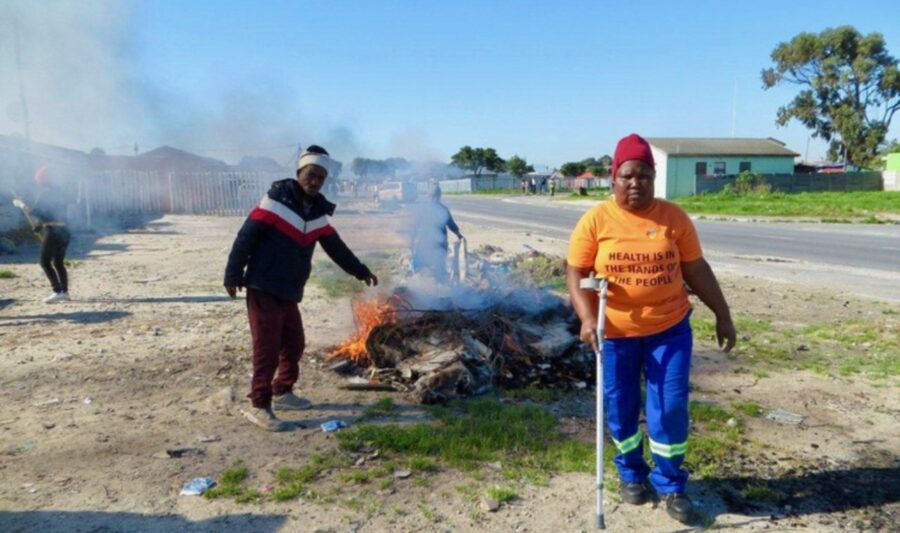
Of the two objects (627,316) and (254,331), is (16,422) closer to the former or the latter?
(254,331)

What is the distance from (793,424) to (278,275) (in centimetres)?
380

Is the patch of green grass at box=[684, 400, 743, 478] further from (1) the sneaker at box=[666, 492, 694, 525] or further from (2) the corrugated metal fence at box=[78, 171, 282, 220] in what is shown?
(2) the corrugated metal fence at box=[78, 171, 282, 220]

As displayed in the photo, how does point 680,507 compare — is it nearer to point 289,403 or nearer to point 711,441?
point 711,441

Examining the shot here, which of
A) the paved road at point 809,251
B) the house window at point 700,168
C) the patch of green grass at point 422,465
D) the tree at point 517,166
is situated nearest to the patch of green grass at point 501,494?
the patch of green grass at point 422,465

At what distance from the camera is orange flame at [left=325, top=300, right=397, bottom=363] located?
5855 millimetres

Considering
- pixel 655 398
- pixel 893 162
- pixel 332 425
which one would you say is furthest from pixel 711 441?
pixel 893 162

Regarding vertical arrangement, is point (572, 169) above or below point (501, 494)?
above

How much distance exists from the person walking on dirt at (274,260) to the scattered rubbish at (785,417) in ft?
11.6

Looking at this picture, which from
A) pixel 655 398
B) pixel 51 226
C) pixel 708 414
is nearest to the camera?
pixel 655 398

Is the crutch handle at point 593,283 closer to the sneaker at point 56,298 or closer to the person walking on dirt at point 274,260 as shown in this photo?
the person walking on dirt at point 274,260

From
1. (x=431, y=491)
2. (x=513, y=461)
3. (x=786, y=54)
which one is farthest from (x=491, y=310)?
(x=786, y=54)

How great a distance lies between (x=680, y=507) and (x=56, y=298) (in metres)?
8.55

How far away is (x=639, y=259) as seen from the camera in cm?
309

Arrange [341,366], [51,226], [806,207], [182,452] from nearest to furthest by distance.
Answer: [182,452]
[341,366]
[51,226]
[806,207]
